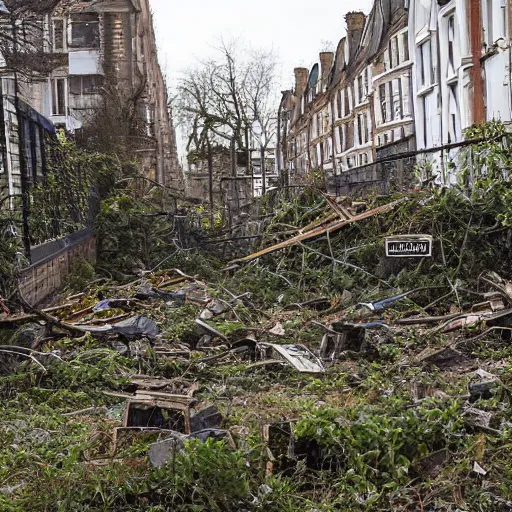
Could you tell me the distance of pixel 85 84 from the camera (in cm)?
3894

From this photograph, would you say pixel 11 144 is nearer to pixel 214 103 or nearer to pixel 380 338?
pixel 380 338

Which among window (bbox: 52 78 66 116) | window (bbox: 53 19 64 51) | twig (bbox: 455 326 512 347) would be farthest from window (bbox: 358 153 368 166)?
twig (bbox: 455 326 512 347)

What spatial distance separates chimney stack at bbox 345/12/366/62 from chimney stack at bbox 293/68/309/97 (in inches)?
750

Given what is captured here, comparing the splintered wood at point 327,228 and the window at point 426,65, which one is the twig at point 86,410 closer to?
the splintered wood at point 327,228

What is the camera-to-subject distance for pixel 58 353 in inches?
311

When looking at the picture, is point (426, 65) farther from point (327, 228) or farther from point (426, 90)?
point (327, 228)

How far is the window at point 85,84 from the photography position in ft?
126

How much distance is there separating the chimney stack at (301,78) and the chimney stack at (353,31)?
1905cm

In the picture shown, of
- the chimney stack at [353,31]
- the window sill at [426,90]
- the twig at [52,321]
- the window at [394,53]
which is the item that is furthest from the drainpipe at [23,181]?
the chimney stack at [353,31]

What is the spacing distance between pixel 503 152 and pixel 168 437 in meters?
8.39

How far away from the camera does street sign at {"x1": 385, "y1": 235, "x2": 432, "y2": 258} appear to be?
11531mm

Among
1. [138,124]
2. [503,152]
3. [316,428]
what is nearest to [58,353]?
[316,428]

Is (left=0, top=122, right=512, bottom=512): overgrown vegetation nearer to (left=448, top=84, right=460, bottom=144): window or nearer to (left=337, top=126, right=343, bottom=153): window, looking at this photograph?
(left=448, top=84, right=460, bottom=144): window

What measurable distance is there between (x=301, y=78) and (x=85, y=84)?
114 feet
